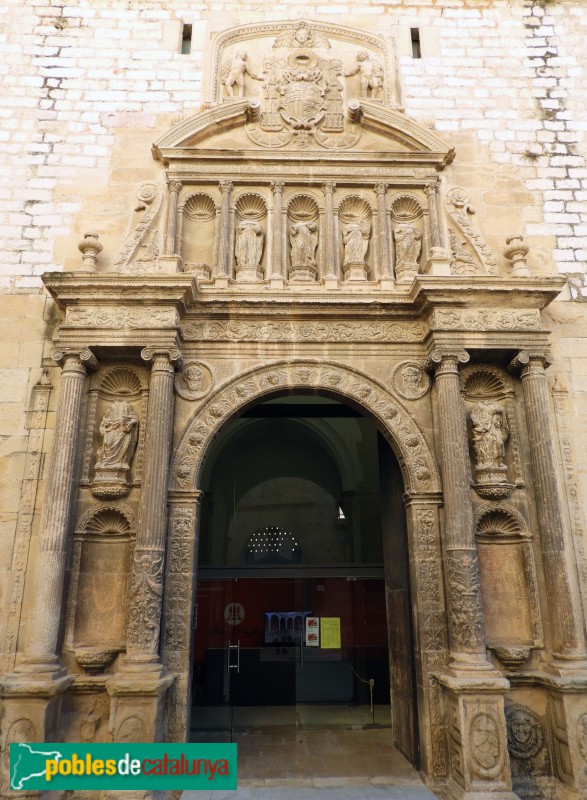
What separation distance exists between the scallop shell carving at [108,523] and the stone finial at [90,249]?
2.96m

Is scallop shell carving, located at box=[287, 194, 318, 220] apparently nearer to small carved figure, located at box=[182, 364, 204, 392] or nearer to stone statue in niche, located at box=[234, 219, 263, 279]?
stone statue in niche, located at box=[234, 219, 263, 279]

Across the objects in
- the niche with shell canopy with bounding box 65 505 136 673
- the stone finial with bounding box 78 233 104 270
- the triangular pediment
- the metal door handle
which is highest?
the triangular pediment

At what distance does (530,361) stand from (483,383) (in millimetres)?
605

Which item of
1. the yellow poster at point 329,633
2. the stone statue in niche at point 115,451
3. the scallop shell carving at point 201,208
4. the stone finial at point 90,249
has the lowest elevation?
the yellow poster at point 329,633

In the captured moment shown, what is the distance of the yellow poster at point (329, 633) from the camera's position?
8422mm

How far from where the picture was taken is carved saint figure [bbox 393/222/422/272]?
752 centimetres

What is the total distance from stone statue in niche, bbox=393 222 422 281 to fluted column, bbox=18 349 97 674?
13.0 feet

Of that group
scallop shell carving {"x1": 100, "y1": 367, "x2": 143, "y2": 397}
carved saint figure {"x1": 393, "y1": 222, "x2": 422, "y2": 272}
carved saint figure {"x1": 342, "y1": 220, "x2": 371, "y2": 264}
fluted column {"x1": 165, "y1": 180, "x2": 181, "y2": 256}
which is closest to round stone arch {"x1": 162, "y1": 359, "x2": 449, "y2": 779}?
scallop shell carving {"x1": 100, "y1": 367, "x2": 143, "y2": 397}

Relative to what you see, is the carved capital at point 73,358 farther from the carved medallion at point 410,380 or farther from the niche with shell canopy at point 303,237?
the carved medallion at point 410,380

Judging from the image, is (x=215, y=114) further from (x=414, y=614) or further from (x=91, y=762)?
(x=91, y=762)

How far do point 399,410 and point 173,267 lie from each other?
328 centimetres

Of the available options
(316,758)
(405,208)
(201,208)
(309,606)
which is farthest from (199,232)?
(316,758)

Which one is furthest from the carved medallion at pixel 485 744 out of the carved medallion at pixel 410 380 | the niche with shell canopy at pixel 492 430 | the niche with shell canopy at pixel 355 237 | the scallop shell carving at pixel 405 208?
the scallop shell carving at pixel 405 208

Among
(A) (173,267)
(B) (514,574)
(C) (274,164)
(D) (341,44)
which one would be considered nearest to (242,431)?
(A) (173,267)
